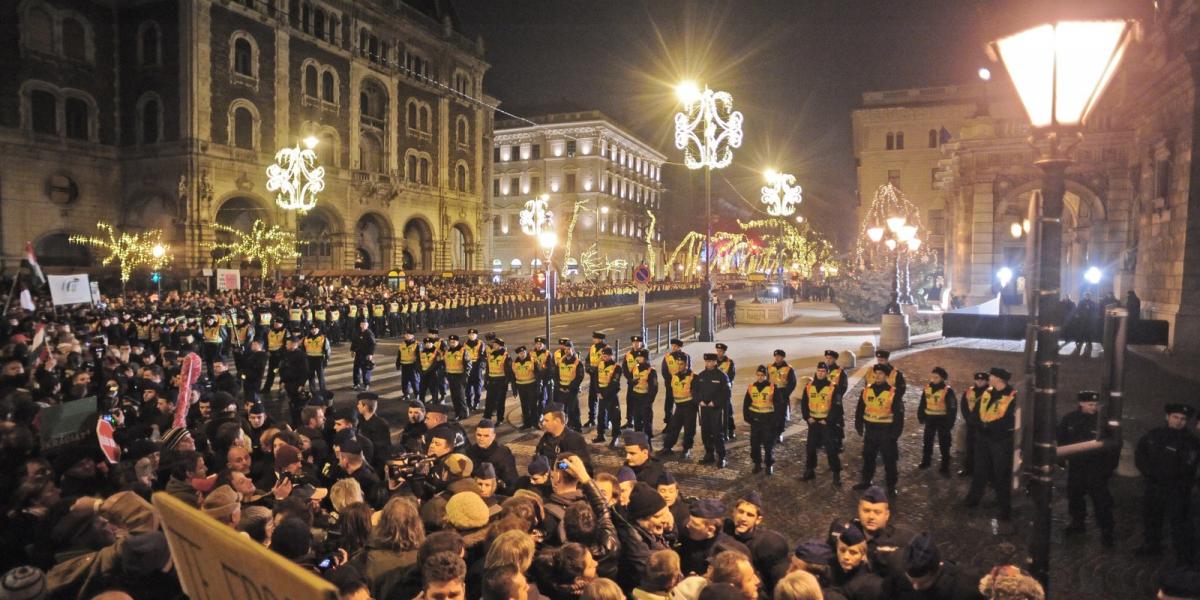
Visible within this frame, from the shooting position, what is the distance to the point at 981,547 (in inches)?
281

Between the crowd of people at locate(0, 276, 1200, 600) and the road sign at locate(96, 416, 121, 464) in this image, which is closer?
the crowd of people at locate(0, 276, 1200, 600)

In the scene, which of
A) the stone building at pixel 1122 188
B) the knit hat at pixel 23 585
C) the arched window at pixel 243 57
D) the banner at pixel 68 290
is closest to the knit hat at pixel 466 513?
the knit hat at pixel 23 585

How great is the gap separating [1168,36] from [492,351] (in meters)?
17.2

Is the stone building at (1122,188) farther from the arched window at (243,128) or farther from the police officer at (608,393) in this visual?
the arched window at (243,128)

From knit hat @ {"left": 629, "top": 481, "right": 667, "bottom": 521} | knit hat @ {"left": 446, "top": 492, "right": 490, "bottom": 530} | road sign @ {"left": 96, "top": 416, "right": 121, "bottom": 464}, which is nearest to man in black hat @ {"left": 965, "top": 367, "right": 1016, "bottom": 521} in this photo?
knit hat @ {"left": 629, "top": 481, "right": 667, "bottom": 521}

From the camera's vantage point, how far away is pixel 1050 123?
3258 mm

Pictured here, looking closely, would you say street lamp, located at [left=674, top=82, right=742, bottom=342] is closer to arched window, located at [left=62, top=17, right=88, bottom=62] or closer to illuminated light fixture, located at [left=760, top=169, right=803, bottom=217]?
illuminated light fixture, located at [left=760, top=169, right=803, bottom=217]

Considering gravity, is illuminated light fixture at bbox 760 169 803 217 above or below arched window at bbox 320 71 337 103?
below

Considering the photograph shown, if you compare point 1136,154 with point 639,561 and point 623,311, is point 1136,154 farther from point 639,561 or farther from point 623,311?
point 623,311

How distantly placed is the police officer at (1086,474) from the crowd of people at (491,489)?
0.04m

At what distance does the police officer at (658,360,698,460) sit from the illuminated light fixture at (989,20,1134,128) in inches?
309

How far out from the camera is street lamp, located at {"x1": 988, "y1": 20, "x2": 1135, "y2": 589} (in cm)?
311

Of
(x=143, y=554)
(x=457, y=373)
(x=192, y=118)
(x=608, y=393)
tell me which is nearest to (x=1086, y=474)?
(x=608, y=393)

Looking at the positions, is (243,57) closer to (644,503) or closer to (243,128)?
(243,128)
